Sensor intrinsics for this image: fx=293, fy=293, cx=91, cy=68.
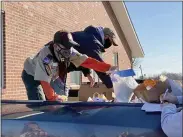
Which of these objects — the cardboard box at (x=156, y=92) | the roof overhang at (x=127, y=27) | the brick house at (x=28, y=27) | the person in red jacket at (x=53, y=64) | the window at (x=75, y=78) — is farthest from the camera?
the roof overhang at (x=127, y=27)

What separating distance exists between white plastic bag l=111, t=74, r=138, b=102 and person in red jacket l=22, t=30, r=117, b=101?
0.48m

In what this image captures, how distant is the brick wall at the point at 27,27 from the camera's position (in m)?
5.94

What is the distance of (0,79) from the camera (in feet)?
18.4

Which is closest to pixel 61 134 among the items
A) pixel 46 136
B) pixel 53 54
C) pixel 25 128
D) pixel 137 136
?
pixel 46 136

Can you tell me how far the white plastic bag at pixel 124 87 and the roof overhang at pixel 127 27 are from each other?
33.7 ft

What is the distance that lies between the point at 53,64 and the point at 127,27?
11.8 metres

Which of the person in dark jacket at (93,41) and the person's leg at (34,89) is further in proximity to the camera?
the person in dark jacket at (93,41)

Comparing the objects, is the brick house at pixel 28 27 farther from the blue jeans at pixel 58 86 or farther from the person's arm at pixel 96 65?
the person's arm at pixel 96 65

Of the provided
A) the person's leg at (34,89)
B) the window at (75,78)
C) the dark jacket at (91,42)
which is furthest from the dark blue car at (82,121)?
the window at (75,78)

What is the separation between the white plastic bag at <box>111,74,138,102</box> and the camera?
272cm

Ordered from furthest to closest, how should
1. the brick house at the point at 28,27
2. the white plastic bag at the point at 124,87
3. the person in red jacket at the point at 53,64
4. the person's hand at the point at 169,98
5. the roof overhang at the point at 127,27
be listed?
1. the roof overhang at the point at 127,27
2. the brick house at the point at 28,27
3. the person in red jacket at the point at 53,64
4. the white plastic bag at the point at 124,87
5. the person's hand at the point at 169,98

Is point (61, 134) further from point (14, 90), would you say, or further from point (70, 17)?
point (70, 17)

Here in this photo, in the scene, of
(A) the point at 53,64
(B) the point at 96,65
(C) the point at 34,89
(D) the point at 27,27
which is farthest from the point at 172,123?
(D) the point at 27,27

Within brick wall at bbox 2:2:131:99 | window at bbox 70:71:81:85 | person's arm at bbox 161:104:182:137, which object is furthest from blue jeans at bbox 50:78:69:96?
window at bbox 70:71:81:85
